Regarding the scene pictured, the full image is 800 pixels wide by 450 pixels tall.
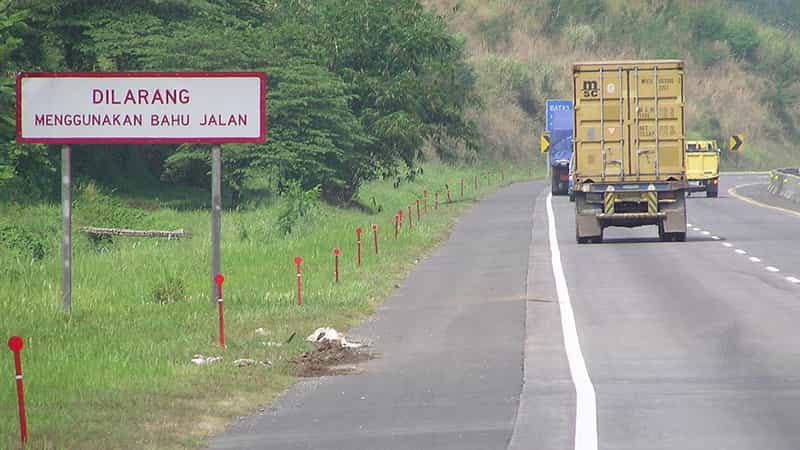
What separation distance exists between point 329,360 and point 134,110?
22.3 feet

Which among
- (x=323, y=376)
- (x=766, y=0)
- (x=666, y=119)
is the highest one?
(x=766, y=0)

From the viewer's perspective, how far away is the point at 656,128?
35.0m

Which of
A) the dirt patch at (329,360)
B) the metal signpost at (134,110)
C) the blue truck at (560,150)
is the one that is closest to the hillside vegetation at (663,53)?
the blue truck at (560,150)

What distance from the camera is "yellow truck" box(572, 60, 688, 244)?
34812mm

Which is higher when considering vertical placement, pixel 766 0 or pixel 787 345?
pixel 766 0

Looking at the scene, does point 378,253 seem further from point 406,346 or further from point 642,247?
point 406,346

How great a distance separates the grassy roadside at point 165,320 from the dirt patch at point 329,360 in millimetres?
207

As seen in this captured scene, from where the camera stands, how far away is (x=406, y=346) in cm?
1827

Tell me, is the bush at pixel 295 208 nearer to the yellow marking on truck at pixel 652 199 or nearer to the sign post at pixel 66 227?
the yellow marking on truck at pixel 652 199

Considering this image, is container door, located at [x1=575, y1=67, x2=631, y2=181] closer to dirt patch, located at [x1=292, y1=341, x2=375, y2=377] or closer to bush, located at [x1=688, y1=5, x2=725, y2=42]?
dirt patch, located at [x1=292, y1=341, x2=375, y2=377]

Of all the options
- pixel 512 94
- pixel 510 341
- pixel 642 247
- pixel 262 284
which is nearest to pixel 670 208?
pixel 642 247

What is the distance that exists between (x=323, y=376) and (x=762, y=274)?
12943mm

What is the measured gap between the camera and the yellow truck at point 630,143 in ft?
114

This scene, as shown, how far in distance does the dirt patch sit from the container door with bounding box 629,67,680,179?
18.1 metres
